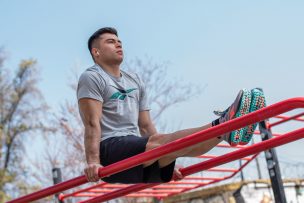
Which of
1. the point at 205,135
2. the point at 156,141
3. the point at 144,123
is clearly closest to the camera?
the point at 205,135

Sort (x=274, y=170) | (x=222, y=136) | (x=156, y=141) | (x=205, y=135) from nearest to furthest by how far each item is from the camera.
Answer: (x=205, y=135), (x=222, y=136), (x=156, y=141), (x=274, y=170)

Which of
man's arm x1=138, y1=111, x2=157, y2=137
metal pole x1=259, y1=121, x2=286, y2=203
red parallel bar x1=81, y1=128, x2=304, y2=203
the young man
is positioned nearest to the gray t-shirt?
the young man

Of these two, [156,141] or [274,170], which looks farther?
[274,170]

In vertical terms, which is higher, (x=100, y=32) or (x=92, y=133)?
(x=100, y=32)

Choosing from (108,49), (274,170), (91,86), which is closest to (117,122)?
(91,86)

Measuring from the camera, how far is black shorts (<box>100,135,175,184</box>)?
9.98 feet

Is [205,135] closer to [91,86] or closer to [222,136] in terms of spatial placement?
[222,136]

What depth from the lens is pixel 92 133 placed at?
9.99 ft

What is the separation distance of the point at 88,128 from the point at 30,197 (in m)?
0.88

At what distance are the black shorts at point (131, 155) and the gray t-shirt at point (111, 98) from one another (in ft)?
0.29

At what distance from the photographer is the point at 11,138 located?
17.2 m

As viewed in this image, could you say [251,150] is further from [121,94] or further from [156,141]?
[121,94]

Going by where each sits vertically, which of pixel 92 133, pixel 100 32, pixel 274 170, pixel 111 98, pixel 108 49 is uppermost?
pixel 100 32

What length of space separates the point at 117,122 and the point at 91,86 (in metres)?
0.29
